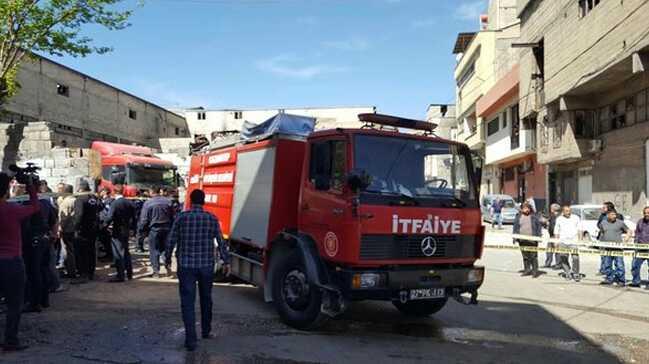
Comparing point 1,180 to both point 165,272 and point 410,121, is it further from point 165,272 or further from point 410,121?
point 165,272

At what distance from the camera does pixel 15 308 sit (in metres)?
5.71

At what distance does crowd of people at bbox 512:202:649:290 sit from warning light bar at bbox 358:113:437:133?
5892 millimetres

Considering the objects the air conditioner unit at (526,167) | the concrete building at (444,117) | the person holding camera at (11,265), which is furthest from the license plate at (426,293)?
the concrete building at (444,117)

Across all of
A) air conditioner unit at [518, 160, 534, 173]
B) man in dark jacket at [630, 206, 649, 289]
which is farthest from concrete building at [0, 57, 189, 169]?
air conditioner unit at [518, 160, 534, 173]

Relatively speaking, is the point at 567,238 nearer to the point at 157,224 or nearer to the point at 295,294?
the point at 295,294

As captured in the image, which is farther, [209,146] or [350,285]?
[209,146]

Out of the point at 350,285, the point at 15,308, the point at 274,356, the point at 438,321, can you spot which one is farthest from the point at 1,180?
the point at 438,321

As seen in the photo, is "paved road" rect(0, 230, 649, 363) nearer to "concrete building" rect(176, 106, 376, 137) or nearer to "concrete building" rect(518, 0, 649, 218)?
"concrete building" rect(518, 0, 649, 218)

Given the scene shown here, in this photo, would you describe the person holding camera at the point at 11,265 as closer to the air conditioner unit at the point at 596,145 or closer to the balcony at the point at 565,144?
the air conditioner unit at the point at 596,145

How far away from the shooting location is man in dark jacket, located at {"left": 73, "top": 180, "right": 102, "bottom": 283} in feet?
32.4

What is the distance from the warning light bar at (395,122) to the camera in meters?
6.91

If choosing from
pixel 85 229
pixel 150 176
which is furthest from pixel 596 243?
pixel 150 176

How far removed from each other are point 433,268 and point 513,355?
50.1 inches

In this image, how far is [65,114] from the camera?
33719 mm
